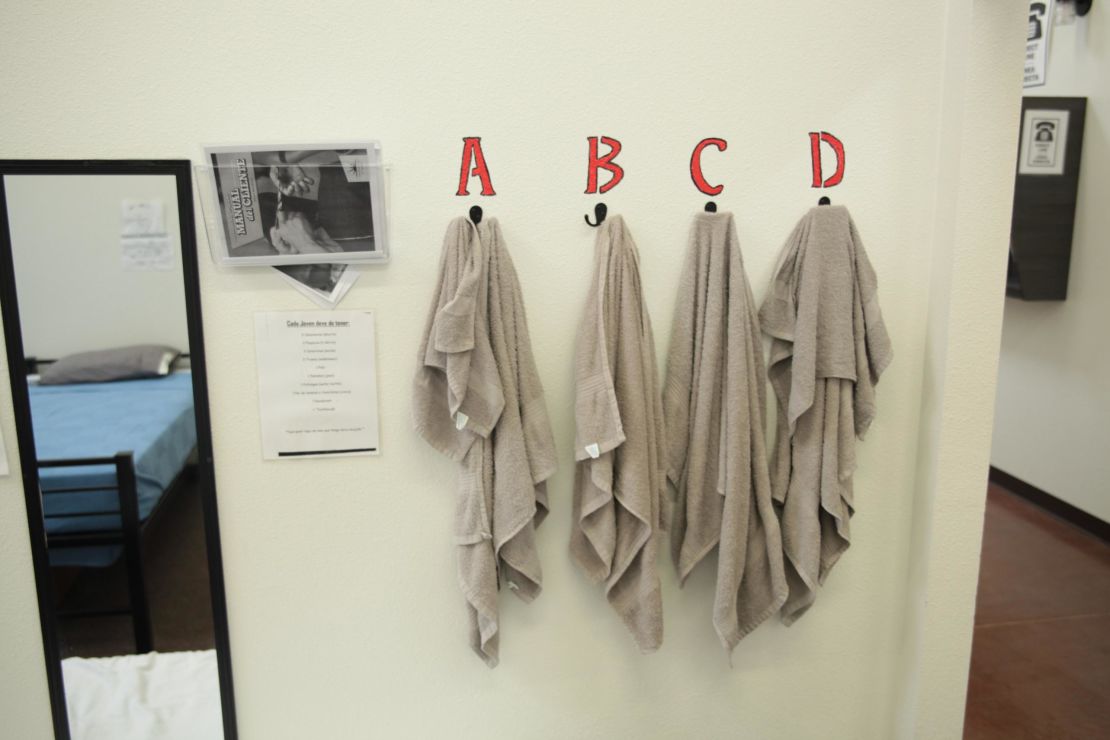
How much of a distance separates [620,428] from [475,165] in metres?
0.59

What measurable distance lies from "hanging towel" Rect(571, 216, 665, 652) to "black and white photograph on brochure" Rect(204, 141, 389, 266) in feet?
1.48

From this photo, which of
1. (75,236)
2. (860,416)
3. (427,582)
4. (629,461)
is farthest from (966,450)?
(75,236)

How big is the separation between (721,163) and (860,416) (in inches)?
23.4

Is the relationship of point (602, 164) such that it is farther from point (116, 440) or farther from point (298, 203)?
point (116, 440)

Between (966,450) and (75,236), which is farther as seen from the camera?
(966,450)

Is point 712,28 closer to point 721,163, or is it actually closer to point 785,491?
point 721,163

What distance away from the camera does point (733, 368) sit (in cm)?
142

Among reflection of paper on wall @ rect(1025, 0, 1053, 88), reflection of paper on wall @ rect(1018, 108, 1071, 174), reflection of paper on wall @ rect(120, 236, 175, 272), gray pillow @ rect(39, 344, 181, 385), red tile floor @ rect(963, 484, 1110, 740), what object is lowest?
red tile floor @ rect(963, 484, 1110, 740)

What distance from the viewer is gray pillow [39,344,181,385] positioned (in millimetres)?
1447

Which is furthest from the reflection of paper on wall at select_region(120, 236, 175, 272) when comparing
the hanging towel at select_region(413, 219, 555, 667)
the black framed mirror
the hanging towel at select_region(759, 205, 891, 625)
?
the hanging towel at select_region(759, 205, 891, 625)

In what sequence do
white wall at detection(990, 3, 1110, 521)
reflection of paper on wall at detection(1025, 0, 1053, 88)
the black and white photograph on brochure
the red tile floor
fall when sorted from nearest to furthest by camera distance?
the black and white photograph on brochure < the red tile floor < white wall at detection(990, 3, 1110, 521) < reflection of paper on wall at detection(1025, 0, 1053, 88)

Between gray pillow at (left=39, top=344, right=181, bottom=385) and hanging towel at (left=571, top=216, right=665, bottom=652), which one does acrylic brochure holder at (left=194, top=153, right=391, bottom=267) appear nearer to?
gray pillow at (left=39, top=344, right=181, bottom=385)

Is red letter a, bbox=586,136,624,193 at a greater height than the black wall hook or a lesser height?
greater

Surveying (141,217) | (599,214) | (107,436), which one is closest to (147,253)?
(141,217)
